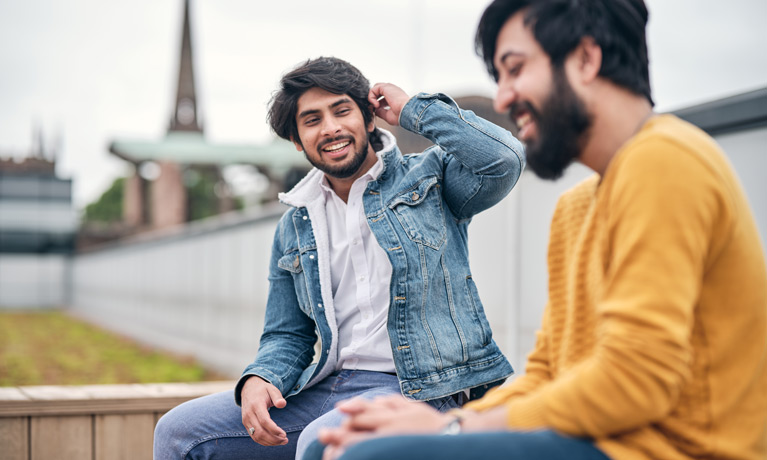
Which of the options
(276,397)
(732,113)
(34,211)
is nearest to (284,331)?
(276,397)

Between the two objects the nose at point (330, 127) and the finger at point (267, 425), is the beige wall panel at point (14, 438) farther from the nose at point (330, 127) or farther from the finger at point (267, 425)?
the nose at point (330, 127)

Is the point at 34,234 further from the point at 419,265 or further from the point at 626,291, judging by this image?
the point at 626,291

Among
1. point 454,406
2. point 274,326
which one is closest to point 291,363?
point 274,326

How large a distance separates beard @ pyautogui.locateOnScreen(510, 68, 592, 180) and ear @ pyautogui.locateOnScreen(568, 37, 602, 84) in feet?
0.09

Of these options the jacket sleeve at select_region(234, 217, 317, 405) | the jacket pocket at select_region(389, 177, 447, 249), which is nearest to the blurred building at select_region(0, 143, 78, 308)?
the jacket sleeve at select_region(234, 217, 317, 405)

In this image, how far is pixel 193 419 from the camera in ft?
7.99

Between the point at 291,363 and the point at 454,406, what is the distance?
55cm

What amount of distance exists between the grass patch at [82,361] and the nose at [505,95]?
7.96 metres

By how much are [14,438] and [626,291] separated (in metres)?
2.91

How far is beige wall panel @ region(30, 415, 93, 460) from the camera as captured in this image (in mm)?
3322

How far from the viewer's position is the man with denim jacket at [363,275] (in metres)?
2.36

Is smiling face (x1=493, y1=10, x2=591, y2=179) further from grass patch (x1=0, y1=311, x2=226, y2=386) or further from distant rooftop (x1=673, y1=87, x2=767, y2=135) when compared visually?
grass patch (x1=0, y1=311, x2=226, y2=386)

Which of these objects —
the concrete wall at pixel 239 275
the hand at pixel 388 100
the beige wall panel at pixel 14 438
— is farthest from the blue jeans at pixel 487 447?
the beige wall panel at pixel 14 438

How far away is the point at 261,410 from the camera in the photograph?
2.34m
